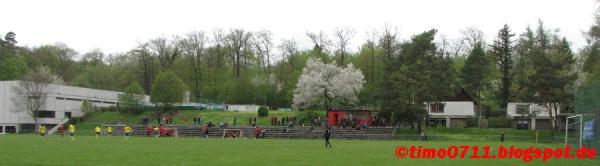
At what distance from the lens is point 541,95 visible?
6241 centimetres

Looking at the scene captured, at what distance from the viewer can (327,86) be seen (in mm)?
85375

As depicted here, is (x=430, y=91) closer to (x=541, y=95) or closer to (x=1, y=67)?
(x=541, y=95)

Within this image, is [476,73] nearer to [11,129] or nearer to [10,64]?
[11,129]

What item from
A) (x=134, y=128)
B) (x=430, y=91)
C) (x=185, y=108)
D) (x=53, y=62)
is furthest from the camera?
(x=53, y=62)

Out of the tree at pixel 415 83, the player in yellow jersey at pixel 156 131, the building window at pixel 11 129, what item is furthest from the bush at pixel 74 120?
the tree at pixel 415 83

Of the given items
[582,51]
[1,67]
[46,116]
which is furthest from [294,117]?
[1,67]

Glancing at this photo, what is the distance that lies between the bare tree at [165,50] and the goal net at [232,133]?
39790 mm

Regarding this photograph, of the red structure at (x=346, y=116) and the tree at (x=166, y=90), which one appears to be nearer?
the red structure at (x=346, y=116)

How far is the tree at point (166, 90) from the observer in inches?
3526

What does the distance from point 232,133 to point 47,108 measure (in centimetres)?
3605

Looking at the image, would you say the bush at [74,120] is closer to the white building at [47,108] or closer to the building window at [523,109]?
the white building at [47,108]

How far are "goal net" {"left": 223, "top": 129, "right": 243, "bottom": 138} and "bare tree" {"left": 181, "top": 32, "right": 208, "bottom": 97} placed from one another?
126ft

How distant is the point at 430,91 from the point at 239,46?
137 ft

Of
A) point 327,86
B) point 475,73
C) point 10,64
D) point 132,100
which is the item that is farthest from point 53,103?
point 475,73
